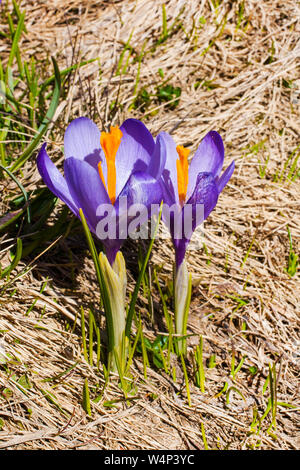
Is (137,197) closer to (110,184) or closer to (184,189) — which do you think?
(110,184)

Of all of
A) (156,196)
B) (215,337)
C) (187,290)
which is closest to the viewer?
(156,196)

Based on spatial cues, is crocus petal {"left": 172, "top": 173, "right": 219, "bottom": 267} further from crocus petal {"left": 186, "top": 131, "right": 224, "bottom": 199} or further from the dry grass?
the dry grass

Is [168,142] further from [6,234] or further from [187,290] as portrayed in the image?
[6,234]

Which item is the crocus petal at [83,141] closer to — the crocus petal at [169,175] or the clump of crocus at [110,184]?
the clump of crocus at [110,184]

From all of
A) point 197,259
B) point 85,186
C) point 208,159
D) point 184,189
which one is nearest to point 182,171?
point 184,189

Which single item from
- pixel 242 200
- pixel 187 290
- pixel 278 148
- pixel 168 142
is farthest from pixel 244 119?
pixel 187 290

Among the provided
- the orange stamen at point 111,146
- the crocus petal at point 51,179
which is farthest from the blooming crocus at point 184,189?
the crocus petal at point 51,179

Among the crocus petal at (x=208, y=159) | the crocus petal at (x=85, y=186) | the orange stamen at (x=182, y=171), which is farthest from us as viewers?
the crocus petal at (x=208, y=159)
